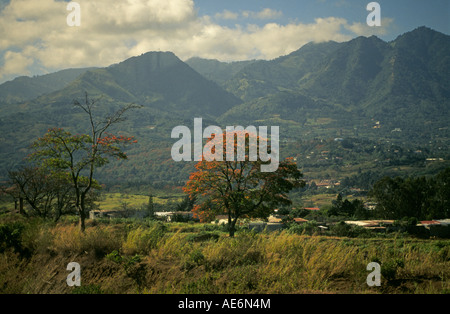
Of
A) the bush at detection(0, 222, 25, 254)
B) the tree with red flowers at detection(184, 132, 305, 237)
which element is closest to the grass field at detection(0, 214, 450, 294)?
the bush at detection(0, 222, 25, 254)

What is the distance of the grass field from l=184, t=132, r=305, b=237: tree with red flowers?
1004cm

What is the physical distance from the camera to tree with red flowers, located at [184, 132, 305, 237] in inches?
699

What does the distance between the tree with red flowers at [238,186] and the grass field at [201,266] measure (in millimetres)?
10035

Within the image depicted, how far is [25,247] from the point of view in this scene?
7625mm

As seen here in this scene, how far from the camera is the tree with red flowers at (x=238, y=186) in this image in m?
17.8

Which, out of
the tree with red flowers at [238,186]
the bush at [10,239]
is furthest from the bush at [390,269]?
the tree with red flowers at [238,186]

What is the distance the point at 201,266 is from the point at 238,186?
39.5 feet

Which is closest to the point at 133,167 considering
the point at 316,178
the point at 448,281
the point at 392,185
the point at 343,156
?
the point at 316,178

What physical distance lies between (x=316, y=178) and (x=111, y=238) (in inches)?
5873

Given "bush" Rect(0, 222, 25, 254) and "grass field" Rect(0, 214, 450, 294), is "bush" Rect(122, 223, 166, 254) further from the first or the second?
"bush" Rect(0, 222, 25, 254)

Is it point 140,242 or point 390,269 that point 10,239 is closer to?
point 140,242

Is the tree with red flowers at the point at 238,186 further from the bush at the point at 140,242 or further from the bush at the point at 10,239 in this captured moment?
the bush at the point at 10,239
